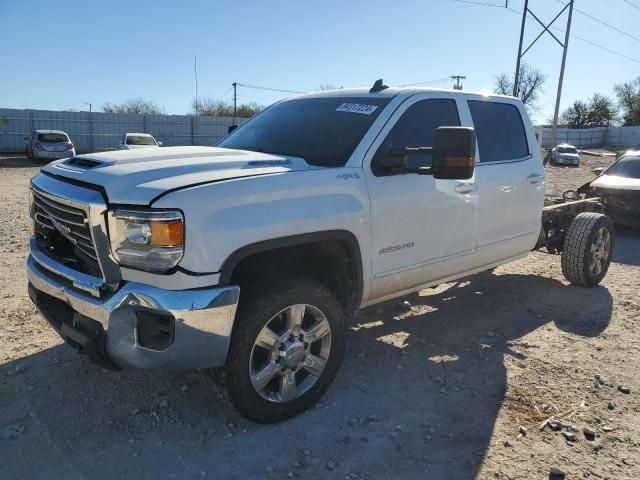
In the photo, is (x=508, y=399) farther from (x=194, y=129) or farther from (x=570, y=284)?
(x=194, y=129)

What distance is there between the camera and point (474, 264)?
4.51m

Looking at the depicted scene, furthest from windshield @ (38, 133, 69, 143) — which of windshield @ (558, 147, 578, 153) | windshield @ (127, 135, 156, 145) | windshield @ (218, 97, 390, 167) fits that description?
windshield @ (558, 147, 578, 153)

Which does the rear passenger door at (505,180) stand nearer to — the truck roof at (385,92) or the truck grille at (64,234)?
the truck roof at (385,92)

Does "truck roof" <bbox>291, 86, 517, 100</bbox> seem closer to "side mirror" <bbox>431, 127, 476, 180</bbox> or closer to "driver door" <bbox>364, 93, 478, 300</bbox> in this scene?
"driver door" <bbox>364, 93, 478, 300</bbox>

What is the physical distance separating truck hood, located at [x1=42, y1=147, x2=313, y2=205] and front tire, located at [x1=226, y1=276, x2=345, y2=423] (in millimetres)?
667

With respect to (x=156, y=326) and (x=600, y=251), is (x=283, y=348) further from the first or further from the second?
(x=600, y=251)

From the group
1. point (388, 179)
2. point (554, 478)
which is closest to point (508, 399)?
point (554, 478)

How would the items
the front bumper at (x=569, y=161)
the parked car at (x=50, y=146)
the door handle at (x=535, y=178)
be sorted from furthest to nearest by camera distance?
1. the front bumper at (x=569, y=161)
2. the parked car at (x=50, y=146)
3. the door handle at (x=535, y=178)

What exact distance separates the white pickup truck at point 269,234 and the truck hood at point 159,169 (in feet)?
0.04

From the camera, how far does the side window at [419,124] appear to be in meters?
3.62

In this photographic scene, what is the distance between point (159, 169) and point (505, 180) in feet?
9.80

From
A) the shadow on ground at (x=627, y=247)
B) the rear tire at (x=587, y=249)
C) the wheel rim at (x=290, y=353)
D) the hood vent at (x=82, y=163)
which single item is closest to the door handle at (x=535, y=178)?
the rear tire at (x=587, y=249)

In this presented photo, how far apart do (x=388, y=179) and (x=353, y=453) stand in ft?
5.57

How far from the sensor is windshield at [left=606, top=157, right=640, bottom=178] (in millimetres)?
9536
